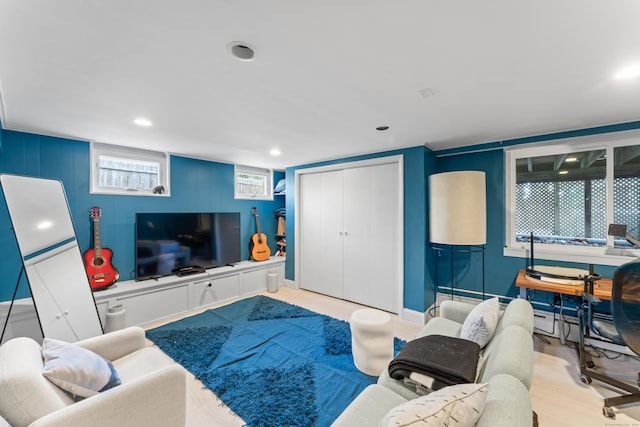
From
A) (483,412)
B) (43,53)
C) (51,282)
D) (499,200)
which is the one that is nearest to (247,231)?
(51,282)

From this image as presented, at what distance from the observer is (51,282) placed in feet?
7.25

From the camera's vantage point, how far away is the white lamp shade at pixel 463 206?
2.90 meters

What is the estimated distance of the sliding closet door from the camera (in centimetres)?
368

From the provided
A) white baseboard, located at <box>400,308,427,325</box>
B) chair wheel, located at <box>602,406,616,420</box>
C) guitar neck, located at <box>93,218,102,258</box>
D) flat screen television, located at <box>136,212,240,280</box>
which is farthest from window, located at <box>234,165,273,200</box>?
chair wheel, located at <box>602,406,616,420</box>

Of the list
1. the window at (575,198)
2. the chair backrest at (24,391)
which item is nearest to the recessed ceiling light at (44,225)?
the chair backrest at (24,391)

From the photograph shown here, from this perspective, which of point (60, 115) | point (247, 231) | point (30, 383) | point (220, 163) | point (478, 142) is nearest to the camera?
point (30, 383)

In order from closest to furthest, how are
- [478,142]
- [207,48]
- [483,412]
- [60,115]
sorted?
[483,412]
[207,48]
[60,115]
[478,142]

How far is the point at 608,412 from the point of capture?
1803 mm

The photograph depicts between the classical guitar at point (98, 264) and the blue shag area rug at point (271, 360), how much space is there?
82cm

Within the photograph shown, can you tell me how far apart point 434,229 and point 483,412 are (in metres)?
2.42

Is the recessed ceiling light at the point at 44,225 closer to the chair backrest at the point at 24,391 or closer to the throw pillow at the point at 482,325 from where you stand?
the chair backrest at the point at 24,391

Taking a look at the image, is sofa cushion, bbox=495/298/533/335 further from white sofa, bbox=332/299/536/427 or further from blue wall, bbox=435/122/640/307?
blue wall, bbox=435/122/640/307

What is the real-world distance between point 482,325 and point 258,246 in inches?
149

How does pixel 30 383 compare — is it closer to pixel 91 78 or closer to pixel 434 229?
pixel 91 78
